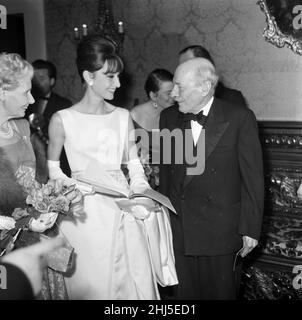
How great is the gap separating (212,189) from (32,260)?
977mm

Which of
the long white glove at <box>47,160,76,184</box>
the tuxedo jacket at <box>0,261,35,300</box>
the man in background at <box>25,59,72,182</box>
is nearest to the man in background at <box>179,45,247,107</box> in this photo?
the man in background at <box>25,59,72,182</box>

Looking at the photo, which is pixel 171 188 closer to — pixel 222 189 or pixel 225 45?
pixel 222 189

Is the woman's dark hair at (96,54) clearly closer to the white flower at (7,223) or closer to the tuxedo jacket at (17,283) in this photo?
the white flower at (7,223)

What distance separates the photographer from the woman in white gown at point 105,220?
2285 mm

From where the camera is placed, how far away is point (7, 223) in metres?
1.94

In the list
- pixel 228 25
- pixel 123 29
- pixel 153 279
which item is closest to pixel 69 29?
pixel 123 29

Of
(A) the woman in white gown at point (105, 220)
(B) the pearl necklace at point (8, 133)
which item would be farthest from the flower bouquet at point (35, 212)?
(A) the woman in white gown at point (105, 220)

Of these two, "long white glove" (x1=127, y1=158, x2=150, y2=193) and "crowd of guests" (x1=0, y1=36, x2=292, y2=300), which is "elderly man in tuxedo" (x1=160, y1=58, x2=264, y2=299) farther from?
Answer: "long white glove" (x1=127, y1=158, x2=150, y2=193)

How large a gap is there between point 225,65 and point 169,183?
7.06 ft

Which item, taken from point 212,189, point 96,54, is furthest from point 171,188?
point 96,54

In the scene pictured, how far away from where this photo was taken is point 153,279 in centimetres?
240

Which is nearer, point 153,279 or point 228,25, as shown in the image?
point 153,279
